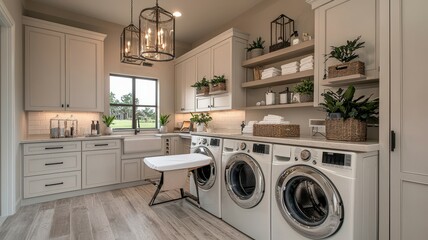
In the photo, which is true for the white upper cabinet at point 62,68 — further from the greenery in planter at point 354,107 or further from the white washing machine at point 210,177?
the greenery in planter at point 354,107

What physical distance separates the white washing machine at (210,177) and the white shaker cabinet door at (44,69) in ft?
8.06

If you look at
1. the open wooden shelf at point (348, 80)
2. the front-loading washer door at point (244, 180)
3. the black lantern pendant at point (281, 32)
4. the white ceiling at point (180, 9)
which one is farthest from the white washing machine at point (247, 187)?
the white ceiling at point (180, 9)

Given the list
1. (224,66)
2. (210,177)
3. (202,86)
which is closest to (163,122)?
(202,86)

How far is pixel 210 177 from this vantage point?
2840mm

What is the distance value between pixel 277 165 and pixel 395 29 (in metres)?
1.37

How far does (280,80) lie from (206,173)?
62.9 inches

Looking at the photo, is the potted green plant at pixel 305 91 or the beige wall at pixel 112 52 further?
the beige wall at pixel 112 52

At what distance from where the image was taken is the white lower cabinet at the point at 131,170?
3914 mm

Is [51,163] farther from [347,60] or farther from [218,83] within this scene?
[347,60]

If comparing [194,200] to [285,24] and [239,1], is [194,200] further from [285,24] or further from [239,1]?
[239,1]

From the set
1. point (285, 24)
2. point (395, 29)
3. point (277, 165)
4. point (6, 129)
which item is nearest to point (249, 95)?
point (285, 24)

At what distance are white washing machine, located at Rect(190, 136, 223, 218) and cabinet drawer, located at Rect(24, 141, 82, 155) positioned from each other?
1.94m

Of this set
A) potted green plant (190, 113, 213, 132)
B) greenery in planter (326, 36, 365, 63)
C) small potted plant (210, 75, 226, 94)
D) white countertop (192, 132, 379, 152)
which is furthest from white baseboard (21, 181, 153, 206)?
greenery in planter (326, 36, 365, 63)

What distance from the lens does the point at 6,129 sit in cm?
267
